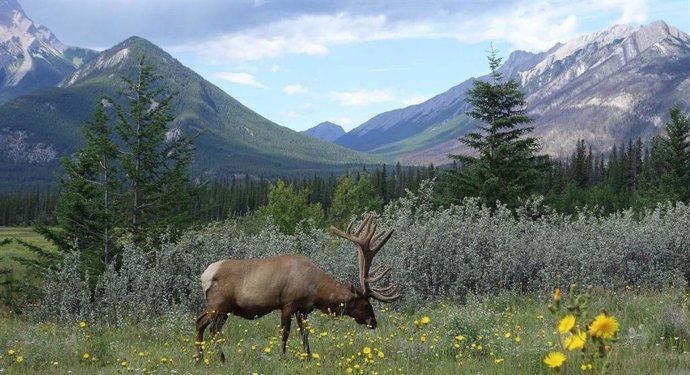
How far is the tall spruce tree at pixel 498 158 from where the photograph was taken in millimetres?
24656

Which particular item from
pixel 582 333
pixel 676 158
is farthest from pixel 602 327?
pixel 676 158

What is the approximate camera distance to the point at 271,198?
193ft

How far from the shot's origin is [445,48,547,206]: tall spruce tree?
24656 millimetres

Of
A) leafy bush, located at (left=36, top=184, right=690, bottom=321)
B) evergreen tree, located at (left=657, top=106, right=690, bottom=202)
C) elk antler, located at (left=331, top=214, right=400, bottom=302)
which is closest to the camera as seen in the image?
elk antler, located at (left=331, top=214, right=400, bottom=302)

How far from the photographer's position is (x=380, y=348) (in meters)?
7.44

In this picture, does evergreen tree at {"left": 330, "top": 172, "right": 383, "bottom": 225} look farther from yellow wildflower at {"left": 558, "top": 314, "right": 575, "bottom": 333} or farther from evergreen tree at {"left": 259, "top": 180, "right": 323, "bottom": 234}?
yellow wildflower at {"left": 558, "top": 314, "right": 575, "bottom": 333}

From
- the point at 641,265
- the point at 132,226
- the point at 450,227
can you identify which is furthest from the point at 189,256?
the point at 641,265

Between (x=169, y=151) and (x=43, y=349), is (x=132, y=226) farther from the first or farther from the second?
(x=43, y=349)

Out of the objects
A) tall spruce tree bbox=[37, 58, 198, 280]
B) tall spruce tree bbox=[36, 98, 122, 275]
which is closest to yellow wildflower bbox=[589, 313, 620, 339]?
tall spruce tree bbox=[37, 58, 198, 280]

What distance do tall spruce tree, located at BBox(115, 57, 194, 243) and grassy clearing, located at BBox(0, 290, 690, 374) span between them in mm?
5537

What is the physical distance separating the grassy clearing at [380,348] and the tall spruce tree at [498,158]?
1421 centimetres

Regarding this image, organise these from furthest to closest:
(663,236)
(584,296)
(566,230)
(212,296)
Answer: (566,230) < (663,236) < (212,296) < (584,296)

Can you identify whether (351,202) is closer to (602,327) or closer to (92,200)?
(92,200)

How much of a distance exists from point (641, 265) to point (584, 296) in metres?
10.7
